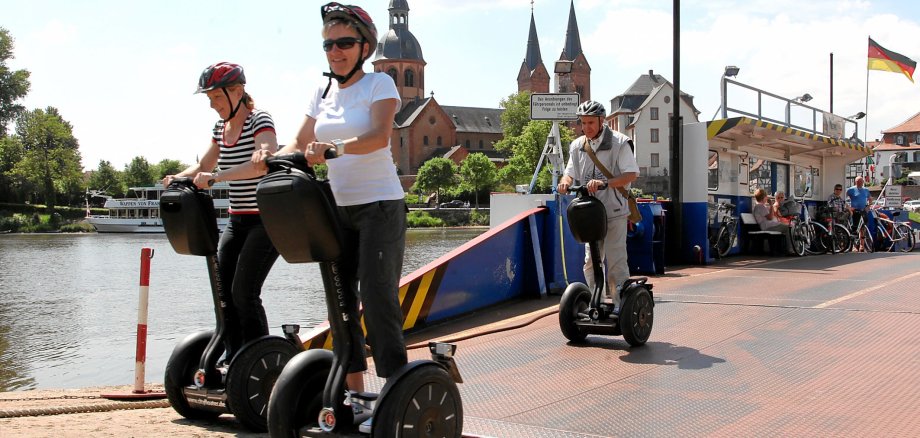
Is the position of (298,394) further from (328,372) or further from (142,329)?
(142,329)

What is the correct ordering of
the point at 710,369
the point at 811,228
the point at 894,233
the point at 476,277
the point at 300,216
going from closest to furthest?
the point at 300,216, the point at 710,369, the point at 476,277, the point at 811,228, the point at 894,233

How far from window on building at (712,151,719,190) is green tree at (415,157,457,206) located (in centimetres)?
10314

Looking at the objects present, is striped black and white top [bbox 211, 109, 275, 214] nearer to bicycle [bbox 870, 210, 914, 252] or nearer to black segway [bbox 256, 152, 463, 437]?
black segway [bbox 256, 152, 463, 437]

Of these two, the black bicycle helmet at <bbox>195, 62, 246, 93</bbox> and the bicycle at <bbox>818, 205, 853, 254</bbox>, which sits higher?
the black bicycle helmet at <bbox>195, 62, 246, 93</bbox>

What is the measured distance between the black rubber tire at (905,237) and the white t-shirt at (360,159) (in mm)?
21419

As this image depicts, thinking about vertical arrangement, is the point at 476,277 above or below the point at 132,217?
below

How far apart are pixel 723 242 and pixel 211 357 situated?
40.3 ft

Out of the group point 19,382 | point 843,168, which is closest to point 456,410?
point 19,382

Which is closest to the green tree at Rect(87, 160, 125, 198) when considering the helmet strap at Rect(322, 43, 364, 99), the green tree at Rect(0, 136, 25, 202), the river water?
the green tree at Rect(0, 136, 25, 202)

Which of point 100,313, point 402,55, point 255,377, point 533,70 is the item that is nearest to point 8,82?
point 100,313

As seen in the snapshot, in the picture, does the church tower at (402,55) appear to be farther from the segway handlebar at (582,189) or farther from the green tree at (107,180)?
the segway handlebar at (582,189)

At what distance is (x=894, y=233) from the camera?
21953 mm

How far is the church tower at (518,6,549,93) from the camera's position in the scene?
148m

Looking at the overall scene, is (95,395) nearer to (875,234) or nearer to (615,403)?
(615,403)
